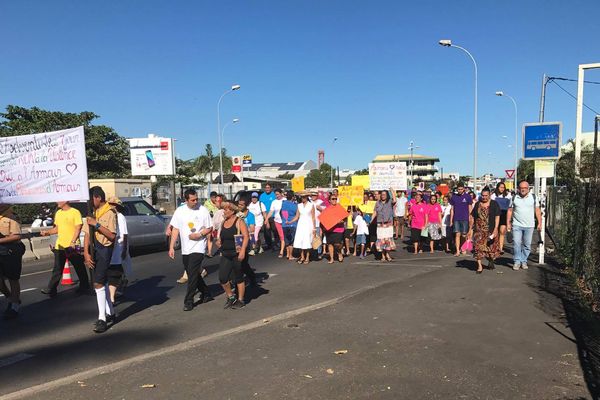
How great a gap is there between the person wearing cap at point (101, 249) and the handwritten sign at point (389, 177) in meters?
12.1

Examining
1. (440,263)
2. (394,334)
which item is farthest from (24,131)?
(394,334)

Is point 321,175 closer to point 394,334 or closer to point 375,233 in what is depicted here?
point 375,233

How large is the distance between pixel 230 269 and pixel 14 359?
9.35ft

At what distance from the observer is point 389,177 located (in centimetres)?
1677

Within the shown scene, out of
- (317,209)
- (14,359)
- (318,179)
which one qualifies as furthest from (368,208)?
(318,179)

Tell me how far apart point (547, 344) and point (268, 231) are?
30.7 ft

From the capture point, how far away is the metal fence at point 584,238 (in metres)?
6.43

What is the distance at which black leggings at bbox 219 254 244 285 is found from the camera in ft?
21.8

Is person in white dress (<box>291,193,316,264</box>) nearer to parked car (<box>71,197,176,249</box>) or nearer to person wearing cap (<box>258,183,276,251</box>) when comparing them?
person wearing cap (<box>258,183,276,251</box>)

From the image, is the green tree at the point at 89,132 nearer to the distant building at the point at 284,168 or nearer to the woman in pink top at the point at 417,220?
the woman in pink top at the point at 417,220

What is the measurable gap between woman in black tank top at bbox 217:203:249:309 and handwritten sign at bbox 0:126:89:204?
77.7 inches

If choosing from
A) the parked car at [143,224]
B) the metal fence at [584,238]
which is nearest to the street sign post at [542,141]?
the metal fence at [584,238]

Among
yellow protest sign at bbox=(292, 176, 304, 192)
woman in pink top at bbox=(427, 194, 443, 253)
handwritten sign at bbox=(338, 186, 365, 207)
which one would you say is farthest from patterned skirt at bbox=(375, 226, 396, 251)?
yellow protest sign at bbox=(292, 176, 304, 192)

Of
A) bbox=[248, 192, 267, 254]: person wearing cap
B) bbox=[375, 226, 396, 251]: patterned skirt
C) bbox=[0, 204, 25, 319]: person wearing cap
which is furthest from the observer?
bbox=[248, 192, 267, 254]: person wearing cap
